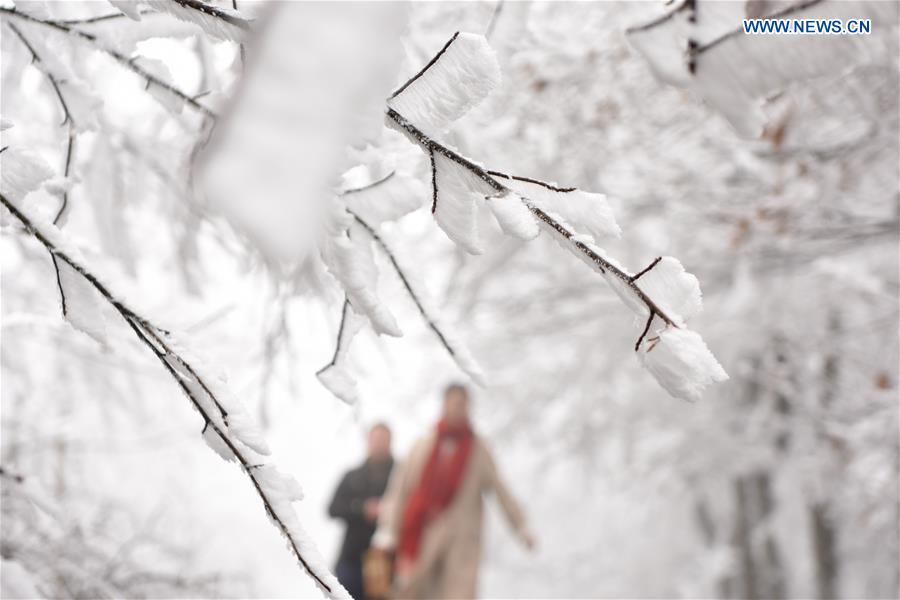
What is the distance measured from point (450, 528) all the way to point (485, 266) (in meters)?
1.44

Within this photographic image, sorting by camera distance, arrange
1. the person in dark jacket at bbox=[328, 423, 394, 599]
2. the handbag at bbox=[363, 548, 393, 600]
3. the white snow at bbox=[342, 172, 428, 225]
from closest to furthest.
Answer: the white snow at bbox=[342, 172, 428, 225] → the handbag at bbox=[363, 548, 393, 600] → the person in dark jacket at bbox=[328, 423, 394, 599]

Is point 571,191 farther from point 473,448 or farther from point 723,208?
point 473,448

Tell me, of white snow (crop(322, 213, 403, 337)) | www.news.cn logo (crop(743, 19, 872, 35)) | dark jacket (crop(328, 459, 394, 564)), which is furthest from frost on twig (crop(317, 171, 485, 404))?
dark jacket (crop(328, 459, 394, 564))

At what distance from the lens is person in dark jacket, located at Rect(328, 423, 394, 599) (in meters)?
4.04

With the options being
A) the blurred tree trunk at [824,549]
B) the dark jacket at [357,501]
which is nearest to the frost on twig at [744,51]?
the dark jacket at [357,501]

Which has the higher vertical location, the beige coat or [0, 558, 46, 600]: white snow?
the beige coat

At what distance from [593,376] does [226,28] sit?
4.65m

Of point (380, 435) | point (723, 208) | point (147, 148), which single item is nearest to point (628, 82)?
point (723, 208)

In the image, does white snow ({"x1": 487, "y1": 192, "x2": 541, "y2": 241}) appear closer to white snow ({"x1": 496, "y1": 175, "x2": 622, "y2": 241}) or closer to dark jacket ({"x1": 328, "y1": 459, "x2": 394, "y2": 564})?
white snow ({"x1": 496, "y1": 175, "x2": 622, "y2": 241})

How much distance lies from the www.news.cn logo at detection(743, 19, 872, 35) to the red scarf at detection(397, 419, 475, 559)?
3346 millimetres

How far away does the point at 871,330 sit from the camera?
399cm

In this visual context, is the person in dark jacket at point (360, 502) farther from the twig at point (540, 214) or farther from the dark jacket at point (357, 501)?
the twig at point (540, 214)

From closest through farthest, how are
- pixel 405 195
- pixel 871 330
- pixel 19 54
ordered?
pixel 405 195
pixel 19 54
pixel 871 330

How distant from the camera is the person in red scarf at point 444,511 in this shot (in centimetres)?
378
